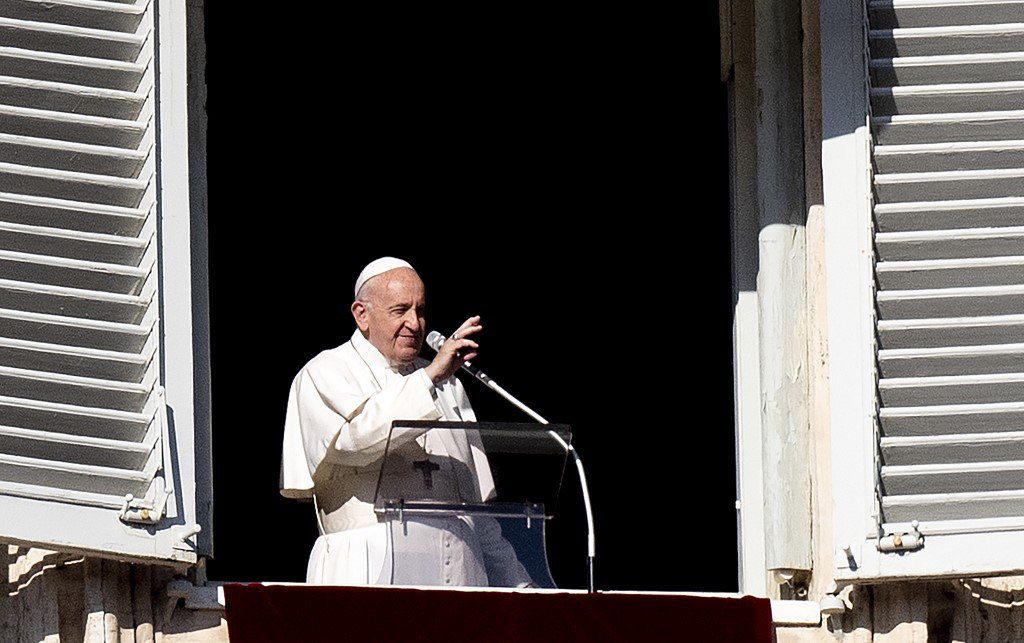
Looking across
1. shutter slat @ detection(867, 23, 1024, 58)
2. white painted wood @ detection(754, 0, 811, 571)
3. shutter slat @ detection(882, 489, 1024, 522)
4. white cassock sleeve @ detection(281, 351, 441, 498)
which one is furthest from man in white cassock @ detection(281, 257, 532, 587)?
shutter slat @ detection(867, 23, 1024, 58)

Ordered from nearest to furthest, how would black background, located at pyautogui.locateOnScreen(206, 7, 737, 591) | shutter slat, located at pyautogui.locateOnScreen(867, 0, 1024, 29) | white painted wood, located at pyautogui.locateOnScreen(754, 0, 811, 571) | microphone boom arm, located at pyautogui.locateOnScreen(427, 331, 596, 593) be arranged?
microphone boom arm, located at pyautogui.locateOnScreen(427, 331, 596, 593), shutter slat, located at pyautogui.locateOnScreen(867, 0, 1024, 29), white painted wood, located at pyautogui.locateOnScreen(754, 0, 811, 571), black background, located at pyautogui.locateOnScreen(206, 7, 737, 591)

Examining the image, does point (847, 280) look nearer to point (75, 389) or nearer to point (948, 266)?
point (948, 266)

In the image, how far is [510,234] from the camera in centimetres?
1011

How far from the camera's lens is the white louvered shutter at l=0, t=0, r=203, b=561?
18.4 feet

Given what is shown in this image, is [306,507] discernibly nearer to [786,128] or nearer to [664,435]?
[664,435]

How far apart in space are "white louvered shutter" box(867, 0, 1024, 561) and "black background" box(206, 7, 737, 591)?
350 cm

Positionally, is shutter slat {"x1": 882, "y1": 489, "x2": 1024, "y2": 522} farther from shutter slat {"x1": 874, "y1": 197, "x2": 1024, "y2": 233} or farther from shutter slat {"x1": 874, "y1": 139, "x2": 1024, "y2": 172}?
shutter slat {"x1": 874, "y1": 139, "x2": 1024, "y2": 172}

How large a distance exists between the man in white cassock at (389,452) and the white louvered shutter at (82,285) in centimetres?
52

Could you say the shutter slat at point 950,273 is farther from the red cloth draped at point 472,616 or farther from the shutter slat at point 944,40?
the red cloth draped at point 472,616

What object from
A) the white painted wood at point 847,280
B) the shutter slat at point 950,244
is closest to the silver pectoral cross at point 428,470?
the white painted wood at point 847,280

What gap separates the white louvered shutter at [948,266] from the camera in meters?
5.76

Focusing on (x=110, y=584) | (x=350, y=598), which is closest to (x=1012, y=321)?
(x=350, y=598)

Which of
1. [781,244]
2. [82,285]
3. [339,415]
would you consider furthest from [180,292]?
[781,244]

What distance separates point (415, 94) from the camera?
9.87 m
